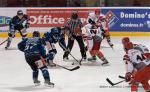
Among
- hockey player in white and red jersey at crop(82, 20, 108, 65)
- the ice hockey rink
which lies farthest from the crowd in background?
hockey player in white and red jersey at crop(82, 20, 108, 65)

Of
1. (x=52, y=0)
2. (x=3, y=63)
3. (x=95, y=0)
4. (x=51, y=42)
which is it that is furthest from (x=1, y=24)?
(x=51, y=42)

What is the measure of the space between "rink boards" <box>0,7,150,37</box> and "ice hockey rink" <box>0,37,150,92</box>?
97.6 inches

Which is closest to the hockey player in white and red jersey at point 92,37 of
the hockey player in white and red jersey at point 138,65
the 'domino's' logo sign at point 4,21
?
the hockey player in white and red jersey at point 138,65

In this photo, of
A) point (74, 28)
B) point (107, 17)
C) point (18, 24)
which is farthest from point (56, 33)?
point (107, 17)

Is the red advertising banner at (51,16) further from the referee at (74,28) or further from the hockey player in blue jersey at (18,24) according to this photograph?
the referee at (74,28)

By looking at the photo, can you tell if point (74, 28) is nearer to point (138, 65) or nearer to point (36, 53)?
point (36, 53)

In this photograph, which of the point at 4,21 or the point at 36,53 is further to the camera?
the point at 4,21

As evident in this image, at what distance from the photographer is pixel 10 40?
13805 millimetres

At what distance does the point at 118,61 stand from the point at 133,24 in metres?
3.99

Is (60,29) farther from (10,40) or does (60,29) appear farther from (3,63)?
(10,40)

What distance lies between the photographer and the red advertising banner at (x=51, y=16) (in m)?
15.8

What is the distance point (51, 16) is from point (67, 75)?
617 centimetres

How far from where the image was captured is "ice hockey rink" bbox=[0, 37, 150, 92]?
342 inches

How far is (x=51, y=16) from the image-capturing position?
1593cm
